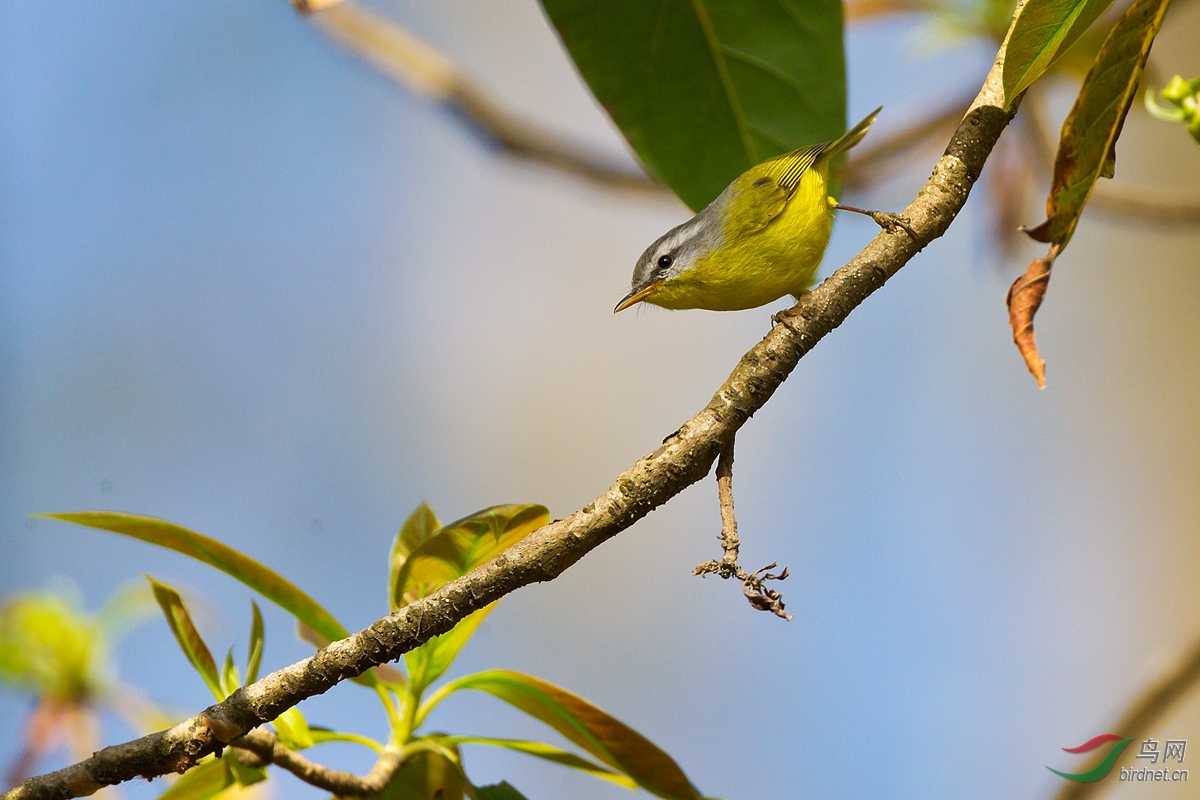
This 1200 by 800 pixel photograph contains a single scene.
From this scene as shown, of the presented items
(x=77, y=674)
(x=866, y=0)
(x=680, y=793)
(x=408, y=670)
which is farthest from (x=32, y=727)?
(x=866, y=0)

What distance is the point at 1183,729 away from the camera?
2.07 meters

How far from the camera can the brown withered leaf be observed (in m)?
0.57

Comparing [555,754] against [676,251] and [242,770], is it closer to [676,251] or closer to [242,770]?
[242,770]

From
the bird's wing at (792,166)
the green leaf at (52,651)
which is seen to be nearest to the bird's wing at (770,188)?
the bird's wing at (792,166)

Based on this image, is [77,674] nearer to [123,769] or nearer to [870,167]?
[123,769]

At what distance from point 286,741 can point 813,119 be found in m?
0.66

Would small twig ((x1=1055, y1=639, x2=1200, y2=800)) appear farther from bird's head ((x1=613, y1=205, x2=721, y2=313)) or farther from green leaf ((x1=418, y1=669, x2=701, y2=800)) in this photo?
bird's head ((x1=613, y1=205, x2=721, y2=313))

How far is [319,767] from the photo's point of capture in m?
0.59

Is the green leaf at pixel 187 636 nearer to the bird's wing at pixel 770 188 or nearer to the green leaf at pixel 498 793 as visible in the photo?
the green leaf at pixel 498 793

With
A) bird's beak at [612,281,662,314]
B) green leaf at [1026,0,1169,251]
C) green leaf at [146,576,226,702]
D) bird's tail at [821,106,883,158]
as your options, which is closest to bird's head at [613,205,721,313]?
bird's beak at [612,281,662,314]

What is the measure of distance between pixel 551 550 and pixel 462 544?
182 millimetres

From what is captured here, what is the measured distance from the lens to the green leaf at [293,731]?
60 centimetres

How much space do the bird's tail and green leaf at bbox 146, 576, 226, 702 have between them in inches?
27.9

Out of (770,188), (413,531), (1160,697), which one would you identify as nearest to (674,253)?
(770,188)
